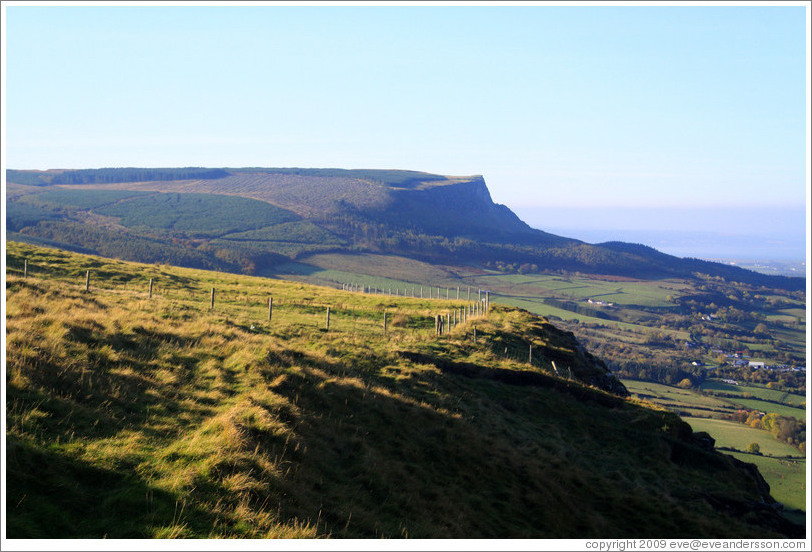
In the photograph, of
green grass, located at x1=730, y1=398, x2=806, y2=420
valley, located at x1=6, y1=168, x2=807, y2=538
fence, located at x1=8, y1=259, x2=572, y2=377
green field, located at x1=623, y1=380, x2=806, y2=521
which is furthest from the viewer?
green grass, located at x1=730, y1=398, x2=806, y2=420

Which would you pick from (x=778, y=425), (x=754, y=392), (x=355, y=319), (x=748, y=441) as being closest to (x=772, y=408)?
(x=754, y=392)

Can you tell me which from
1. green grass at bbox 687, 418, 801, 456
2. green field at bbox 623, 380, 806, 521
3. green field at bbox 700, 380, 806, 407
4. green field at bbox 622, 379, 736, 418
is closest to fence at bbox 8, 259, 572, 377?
green field at bbox 623, 380, 806, 521

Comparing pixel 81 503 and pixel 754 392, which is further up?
pixel 81 503

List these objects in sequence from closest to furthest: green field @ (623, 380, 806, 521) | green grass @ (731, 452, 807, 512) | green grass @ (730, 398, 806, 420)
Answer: green grass @ (731, 452, 807, 512) → green field @ (623, 380, 806, 521) → green grass @ (730, 398, 806, 420)

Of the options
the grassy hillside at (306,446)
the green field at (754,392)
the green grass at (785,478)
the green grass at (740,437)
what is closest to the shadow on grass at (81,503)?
the grassy hillside at (306,446)

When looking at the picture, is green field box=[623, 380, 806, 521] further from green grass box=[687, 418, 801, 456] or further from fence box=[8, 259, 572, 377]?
fence box=[8, 259, 572, 377]

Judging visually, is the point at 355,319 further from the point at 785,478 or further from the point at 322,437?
the point at 785,478

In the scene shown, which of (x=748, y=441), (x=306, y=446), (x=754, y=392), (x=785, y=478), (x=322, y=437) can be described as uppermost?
(x=306, y=446)

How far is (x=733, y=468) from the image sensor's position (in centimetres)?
2805

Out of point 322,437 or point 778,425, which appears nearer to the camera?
point 322,437

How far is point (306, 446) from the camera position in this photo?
42.1 feet

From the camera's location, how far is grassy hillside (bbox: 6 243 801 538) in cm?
937

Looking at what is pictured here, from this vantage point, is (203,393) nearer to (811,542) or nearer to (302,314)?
(811,542)

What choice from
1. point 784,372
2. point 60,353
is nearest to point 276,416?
point 60,353
